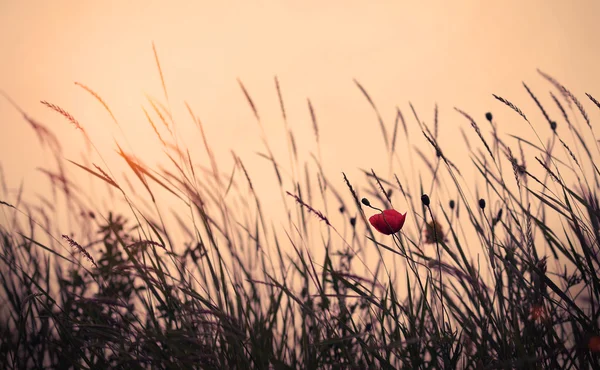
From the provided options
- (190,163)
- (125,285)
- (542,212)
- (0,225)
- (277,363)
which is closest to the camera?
(277,363)

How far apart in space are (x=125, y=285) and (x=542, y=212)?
5.74 ft

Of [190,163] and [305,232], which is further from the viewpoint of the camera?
[305,232]

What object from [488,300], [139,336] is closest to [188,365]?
[139,336]

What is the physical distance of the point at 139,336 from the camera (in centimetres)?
104

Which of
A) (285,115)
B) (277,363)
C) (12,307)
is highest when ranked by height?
(285,115)

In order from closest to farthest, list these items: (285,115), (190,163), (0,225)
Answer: (190,163)
(0,225)
(285,115)

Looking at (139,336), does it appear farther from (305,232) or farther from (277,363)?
(305,232)

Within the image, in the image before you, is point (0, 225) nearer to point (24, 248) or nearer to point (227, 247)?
point (24, 248)

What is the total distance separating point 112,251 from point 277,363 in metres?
1.30

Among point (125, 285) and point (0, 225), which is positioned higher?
point (0, 225)

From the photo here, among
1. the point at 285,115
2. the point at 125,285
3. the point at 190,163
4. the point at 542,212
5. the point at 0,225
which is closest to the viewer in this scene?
the point at 190,163

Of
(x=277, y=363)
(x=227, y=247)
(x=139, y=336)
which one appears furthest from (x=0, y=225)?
(x=277, y=363)

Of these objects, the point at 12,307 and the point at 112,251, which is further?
the point at 112,251

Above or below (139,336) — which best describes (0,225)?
above
